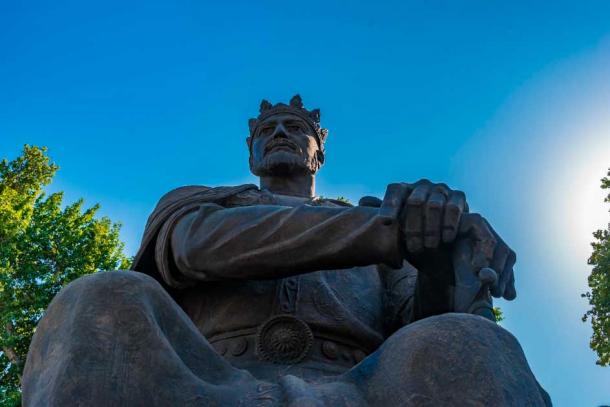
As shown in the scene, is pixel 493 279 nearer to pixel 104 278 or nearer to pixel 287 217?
pixel 287 217

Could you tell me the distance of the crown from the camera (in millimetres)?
6332

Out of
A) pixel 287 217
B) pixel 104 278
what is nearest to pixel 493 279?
pixel 287 217

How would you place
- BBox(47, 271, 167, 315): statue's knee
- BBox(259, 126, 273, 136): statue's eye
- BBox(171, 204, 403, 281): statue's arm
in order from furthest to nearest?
BBox(259, 126, 273, 136): statue's eye < BBox(171, 204, 403, 281): statue's arm < BBox(47, 271, 167, 315): statue's knee

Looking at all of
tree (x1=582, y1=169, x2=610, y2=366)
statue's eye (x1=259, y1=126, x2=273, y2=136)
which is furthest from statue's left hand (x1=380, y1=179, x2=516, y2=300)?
tree (x1=582, y1=169, x2=610, y2=366)

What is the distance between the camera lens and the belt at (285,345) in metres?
4.45

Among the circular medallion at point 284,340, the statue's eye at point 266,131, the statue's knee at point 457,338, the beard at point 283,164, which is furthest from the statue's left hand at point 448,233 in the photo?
the statue's eye at point 266,131

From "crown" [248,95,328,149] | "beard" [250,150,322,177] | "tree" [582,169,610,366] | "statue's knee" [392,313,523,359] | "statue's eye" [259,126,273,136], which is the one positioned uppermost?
"tree" [582,169,610,366]

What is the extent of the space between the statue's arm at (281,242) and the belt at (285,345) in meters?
0.29

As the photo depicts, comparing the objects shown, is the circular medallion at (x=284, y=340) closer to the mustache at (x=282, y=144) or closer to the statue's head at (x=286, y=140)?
the statue's head at (x=286, y=140)

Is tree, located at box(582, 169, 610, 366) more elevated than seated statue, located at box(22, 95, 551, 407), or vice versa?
tree, located at box(582, 169, 610, 366)

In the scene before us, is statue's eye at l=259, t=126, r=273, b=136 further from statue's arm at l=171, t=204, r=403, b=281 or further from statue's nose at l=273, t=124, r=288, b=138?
statue's arm at l=171, t=204, r=403, b=281

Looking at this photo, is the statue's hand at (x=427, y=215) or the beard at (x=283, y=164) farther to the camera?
the beard at (x=283, y=164)

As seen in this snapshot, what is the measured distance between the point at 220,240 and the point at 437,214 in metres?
1.09

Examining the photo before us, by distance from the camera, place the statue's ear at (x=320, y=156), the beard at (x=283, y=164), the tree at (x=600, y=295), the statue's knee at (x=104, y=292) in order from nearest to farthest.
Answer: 1. the statue's knee at (x=104, y=292)
2. the beard at (x=283, y=164)
3. the statue's ear at (x=320, y=156)
4. the tree at (x=600, y=295)
